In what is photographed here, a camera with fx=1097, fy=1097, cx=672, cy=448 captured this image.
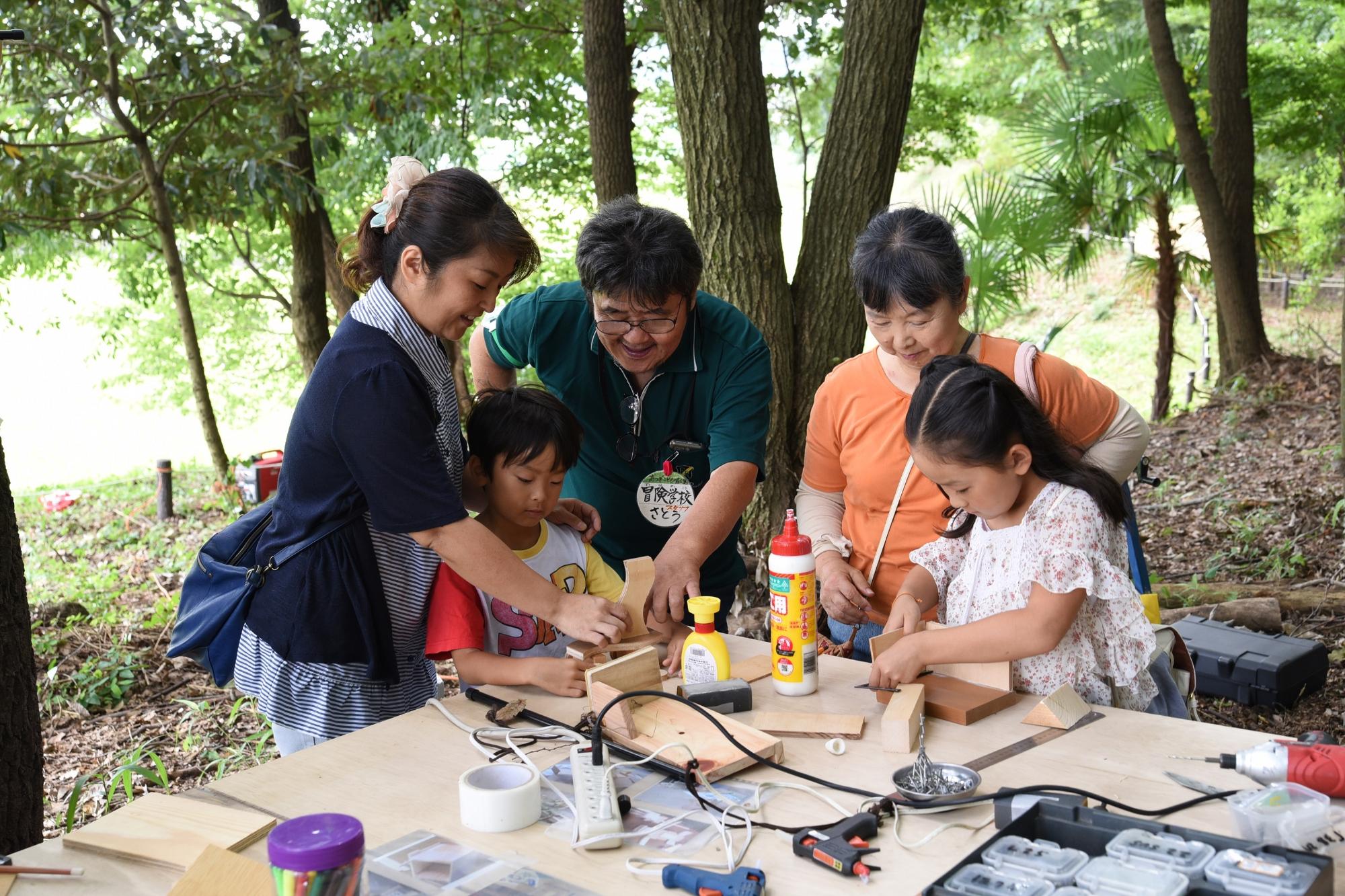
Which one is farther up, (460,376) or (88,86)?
(88,86)

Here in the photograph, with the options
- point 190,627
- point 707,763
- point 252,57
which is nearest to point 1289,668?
point 707,763

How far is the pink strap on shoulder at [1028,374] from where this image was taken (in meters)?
2.33

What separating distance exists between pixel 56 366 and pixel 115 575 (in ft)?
37.5

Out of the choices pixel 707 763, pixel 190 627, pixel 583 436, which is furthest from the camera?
pixel 583 436

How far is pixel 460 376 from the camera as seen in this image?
748cm

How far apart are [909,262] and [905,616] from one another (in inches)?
28.9

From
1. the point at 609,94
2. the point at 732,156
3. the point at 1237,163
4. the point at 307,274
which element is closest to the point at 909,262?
the point at 732,156

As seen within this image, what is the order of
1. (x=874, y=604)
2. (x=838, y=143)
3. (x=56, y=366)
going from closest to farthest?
1. (x=874, y=604)
2. (x=838, y=143)
3. (x=56, y=366)

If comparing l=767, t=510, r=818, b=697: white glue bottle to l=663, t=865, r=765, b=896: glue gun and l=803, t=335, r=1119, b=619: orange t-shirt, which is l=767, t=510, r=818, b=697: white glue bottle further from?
l=663, t=865, r=765, b=896: glue gun

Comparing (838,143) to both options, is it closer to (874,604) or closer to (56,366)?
(874,604)

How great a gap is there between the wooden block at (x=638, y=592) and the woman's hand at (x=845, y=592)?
0.45 metres

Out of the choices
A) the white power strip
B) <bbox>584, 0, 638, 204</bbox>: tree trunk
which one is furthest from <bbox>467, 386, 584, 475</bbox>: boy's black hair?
<bbox>584, 0, 638, 204</bbox>: tree trunk

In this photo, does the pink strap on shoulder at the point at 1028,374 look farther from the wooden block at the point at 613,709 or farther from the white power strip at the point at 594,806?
the white power strip at the point at 594,806

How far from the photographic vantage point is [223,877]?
133 cm
